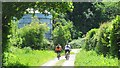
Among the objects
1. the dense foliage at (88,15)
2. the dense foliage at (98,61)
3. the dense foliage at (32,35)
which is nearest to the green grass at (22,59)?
the dense foliage at (98,61)

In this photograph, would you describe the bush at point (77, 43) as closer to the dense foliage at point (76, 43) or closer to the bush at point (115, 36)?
the dense foliage at point (76, 43)

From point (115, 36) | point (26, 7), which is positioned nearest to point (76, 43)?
point (115, 36)

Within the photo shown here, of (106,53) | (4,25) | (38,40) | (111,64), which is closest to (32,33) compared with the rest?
(38,40)

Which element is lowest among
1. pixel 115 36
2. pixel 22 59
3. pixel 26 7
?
pixel 22 59

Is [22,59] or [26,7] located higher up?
[26,7]

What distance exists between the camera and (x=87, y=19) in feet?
242

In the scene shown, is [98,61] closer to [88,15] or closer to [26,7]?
[26,7]

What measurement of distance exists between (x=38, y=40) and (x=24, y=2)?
2539 centimetres

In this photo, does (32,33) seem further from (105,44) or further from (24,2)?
(24,2)

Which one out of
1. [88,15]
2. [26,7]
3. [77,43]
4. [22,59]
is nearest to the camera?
[26,7]

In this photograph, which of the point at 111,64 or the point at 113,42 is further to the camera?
the point at 113,42

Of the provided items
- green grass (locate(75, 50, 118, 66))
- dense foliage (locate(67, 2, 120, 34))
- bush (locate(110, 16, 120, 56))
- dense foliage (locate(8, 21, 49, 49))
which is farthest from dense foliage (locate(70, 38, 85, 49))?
bush (locate(110, 16, 120, 56))

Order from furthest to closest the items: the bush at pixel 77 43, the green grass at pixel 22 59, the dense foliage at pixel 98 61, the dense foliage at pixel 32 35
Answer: the bush at pixel 77 43, the dense foliage at pixel 32 35, the green grass at pixel 22 59, the dense foliage at pixel 98 61

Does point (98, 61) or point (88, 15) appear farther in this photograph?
point (88, 15)
